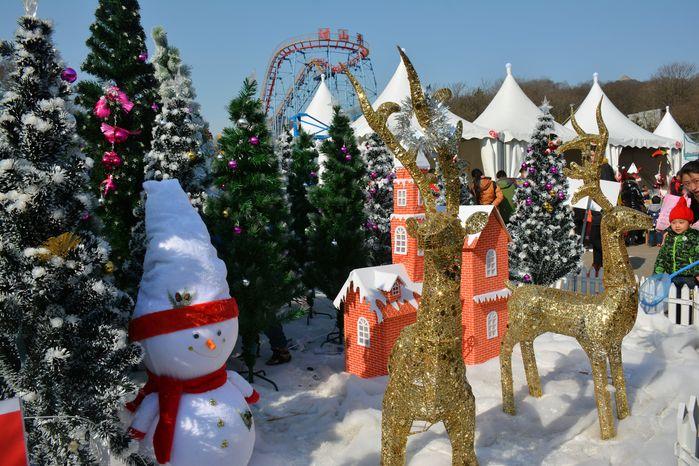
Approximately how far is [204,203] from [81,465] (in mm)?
2776

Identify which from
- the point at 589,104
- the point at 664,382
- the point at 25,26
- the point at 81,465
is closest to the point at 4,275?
the point at 81,465

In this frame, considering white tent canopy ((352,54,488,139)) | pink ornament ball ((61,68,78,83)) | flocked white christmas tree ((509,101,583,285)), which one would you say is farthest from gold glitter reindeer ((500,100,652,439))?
white tent canopy ((352,54,488,139))

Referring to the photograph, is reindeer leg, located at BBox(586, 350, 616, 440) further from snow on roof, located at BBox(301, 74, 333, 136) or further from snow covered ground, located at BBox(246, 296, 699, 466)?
snow on roof, located at BBox(301, 74, 333, 136)

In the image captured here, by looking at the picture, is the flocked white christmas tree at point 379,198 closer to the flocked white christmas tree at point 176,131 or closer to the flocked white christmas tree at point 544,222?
the flocked white christmas tree at point 544,222

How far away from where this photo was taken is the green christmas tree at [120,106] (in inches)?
204

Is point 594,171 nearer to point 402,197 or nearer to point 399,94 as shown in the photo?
point 402,197

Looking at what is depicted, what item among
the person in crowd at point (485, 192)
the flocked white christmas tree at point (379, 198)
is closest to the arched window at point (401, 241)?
the flocked white christmas tree at point (379, 198)

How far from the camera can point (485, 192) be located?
10.6 meters

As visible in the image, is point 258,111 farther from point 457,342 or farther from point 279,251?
point 457,342

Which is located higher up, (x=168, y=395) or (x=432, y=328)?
(x=432, y=328)

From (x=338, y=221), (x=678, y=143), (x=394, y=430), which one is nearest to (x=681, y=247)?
(x=338, y=221)

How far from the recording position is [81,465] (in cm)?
291

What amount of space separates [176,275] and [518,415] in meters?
3.15

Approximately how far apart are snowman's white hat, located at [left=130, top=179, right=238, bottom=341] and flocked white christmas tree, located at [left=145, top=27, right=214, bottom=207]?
3.78ft
